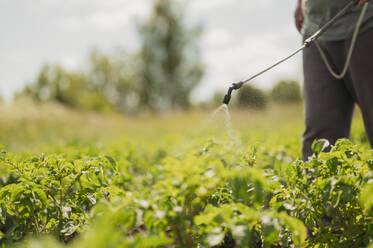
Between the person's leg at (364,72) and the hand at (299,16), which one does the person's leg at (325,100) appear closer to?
the person's leg at (364,72)

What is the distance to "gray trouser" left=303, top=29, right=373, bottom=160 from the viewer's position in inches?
80.1

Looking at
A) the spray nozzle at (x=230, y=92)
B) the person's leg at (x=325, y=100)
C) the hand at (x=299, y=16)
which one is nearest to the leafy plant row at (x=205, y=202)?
the spray nozzle at (x=230, y=92)

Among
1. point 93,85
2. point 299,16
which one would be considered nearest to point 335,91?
point 299,16

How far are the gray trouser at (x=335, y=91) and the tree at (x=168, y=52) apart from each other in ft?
88.0

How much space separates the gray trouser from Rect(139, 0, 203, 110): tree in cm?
2683

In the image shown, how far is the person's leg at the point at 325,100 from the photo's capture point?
2184 mm

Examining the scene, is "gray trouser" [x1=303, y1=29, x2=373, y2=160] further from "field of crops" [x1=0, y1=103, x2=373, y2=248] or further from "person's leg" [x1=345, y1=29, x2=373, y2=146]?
"field of crops" [x1=0, y1=103, x2=373, y2=248]

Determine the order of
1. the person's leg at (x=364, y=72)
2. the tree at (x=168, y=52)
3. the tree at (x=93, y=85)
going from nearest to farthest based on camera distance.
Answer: the person's leg at (x=364, y=72)
the tree at (x=168, y=52)
the tree at (x=93, y=85)

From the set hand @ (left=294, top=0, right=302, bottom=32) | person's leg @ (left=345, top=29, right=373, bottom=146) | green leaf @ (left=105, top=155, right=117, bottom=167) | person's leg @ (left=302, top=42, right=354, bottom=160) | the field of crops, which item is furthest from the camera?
hand @ (left=294, top=0, right=302, bottom=32)

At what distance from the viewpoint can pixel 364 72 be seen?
6.67 feet

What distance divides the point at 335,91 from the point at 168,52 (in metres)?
27.3

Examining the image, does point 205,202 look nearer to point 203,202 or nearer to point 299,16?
point 203,202

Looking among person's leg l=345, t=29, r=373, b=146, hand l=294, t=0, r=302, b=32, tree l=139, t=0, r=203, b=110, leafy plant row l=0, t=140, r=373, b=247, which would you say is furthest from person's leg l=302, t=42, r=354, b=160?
tree l=139, t=0, r=203, b=110

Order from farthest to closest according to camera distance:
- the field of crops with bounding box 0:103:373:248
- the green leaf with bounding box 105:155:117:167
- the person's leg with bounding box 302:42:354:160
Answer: the person's leg with bounding box 302:42:354:160
the green leaf with bounding box 105:155:117:167
the field of crops with bounding box 0:103:373:248
